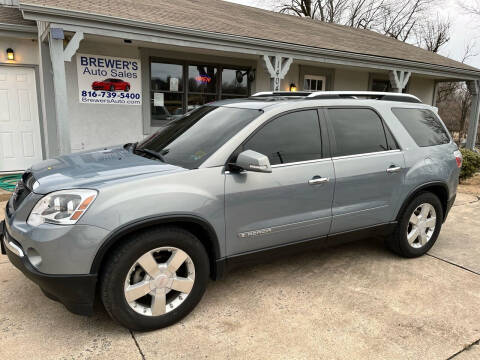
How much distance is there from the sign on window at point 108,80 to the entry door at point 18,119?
3.56 feet

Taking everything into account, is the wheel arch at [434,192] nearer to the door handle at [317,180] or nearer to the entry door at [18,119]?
the door handle at [317,180]

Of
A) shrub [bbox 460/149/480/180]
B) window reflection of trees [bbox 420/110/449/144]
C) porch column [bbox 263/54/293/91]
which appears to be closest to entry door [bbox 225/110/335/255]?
window reflection of trees [bbox 420/110/449/144]

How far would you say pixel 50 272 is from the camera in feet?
7.78

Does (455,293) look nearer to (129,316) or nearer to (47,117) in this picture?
(129,316)

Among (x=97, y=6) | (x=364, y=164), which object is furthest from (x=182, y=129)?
(x=97, y=6)

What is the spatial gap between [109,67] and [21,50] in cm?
173

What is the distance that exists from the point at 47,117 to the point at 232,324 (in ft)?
21.1

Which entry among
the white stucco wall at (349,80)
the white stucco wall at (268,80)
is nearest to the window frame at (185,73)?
the white stucco wall at (268,80)

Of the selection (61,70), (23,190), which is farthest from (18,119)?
(23,190)

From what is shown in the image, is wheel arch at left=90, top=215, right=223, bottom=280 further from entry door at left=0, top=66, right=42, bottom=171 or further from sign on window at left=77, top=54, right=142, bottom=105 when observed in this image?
entry door at left=0, top=66, right=42, bottom=171

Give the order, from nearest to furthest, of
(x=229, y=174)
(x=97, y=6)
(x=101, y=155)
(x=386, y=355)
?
(x=386, y=355)
(x=229, y=174)
(x=101, y=155)
(x=97, y=6)

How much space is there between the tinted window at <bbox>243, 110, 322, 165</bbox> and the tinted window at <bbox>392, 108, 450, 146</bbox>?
1191mm

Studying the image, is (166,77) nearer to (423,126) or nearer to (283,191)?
(423,126)

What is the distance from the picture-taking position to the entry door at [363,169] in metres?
3.44
